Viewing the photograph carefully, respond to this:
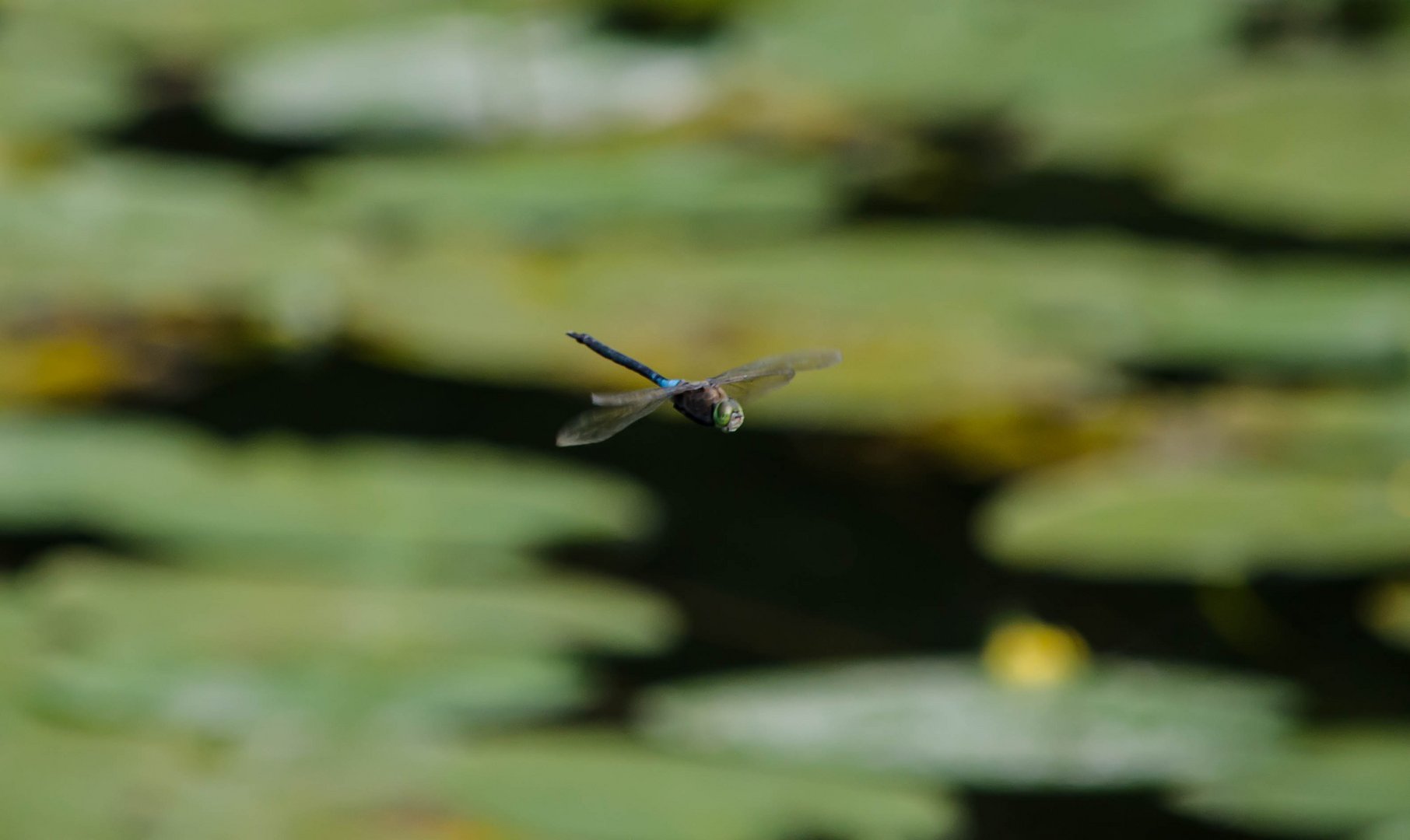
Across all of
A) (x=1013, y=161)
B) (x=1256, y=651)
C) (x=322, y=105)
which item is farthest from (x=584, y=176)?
(x=1256, y=651)

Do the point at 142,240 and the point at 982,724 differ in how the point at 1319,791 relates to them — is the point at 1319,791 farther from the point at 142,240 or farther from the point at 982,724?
the point at 142,240

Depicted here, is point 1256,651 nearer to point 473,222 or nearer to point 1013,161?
point 1013,161

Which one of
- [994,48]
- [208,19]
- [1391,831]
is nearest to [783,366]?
[1391,831]

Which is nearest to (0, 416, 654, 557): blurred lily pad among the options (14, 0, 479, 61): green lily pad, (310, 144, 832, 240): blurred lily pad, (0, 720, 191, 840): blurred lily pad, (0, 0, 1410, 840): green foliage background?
(0, 0, 1410, 840): green foliage background

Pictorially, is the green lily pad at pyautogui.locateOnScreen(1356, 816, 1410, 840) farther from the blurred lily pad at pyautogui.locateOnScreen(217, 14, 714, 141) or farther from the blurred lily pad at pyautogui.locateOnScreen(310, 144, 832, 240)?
the blurred lily pad at pyautogui.locateOnScreen(217, 14, 714, 141)

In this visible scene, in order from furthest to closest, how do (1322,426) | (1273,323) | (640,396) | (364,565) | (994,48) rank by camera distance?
(994,48)
(1273,323)
(1322,426)
(364,565)
(640,396)

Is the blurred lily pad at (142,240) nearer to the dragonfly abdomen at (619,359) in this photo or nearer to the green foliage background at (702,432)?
the green foliage background at (702,432)
